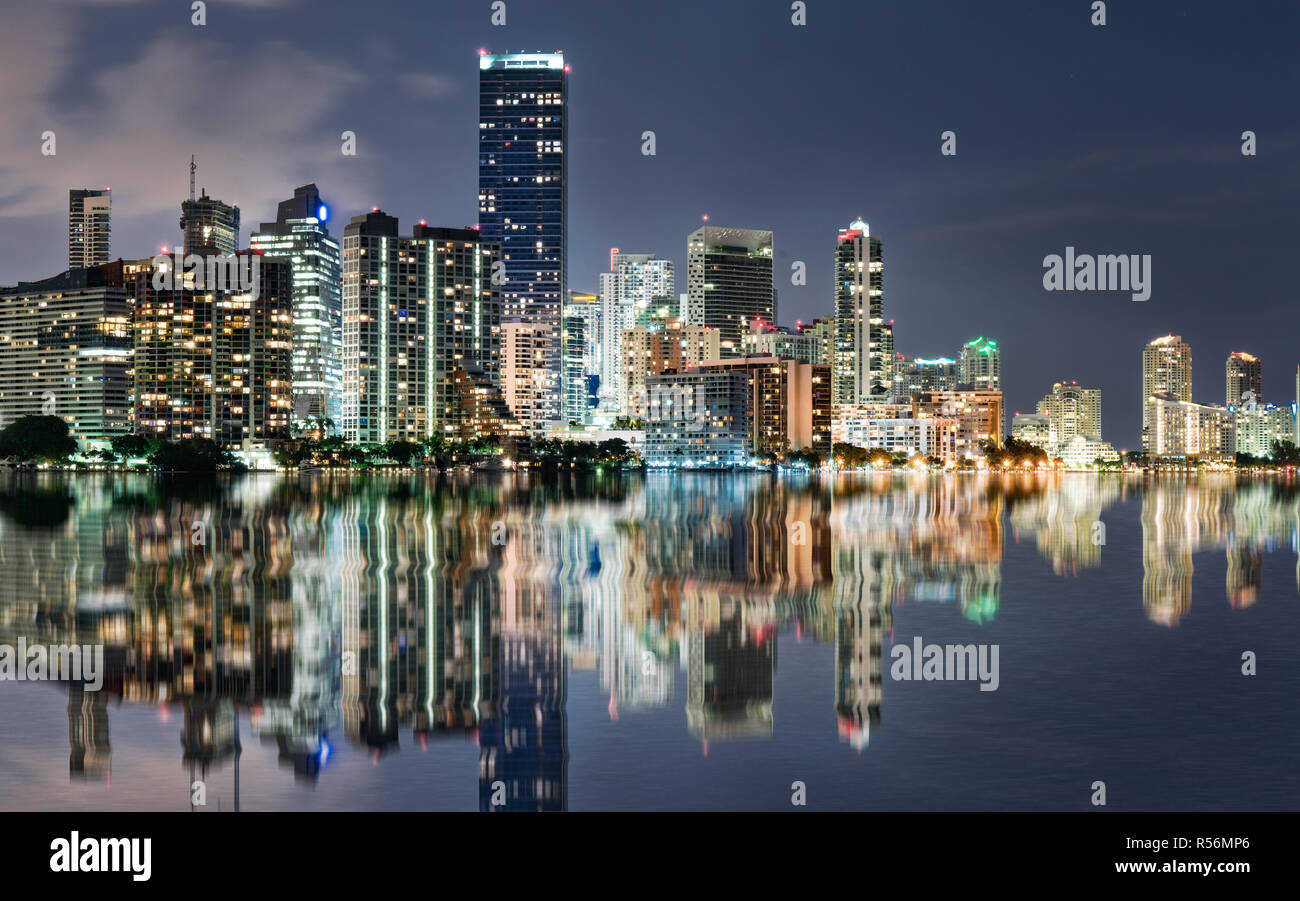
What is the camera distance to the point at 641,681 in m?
22.1

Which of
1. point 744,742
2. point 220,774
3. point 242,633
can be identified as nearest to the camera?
point 220,774

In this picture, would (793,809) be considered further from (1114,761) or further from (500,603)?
(500,603)

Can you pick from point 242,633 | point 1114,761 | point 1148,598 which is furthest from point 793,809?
point 1148,598

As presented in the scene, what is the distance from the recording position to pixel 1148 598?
36.0 meters

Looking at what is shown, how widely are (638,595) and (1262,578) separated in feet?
74.1

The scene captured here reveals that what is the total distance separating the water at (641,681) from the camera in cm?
1552

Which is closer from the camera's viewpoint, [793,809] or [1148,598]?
[793,809]

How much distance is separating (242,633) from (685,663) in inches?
418

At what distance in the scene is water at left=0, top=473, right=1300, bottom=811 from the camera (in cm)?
1552
